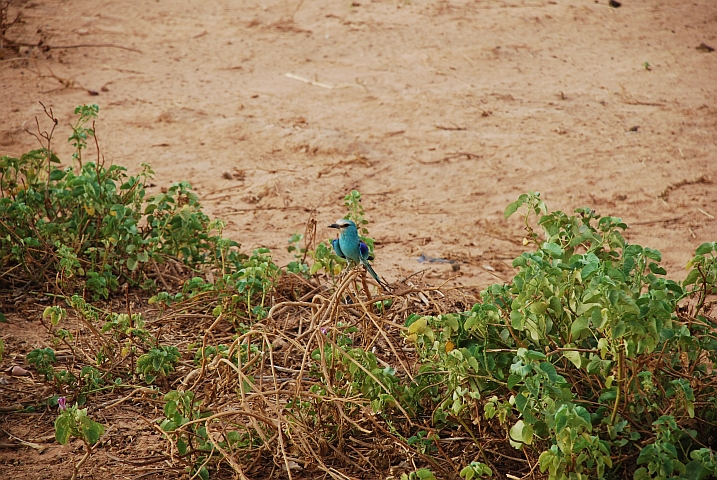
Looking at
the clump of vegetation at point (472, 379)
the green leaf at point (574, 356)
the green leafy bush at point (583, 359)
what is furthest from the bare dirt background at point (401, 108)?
the green leaf at point (574, 356)

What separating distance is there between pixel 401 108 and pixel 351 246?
147 inches

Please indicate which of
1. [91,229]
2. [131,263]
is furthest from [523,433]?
[91,229]

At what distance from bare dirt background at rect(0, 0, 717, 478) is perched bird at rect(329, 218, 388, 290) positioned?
1.04m

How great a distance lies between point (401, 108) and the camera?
697 cm

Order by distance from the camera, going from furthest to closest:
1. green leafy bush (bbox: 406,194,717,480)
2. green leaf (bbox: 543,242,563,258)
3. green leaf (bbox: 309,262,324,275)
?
green leaf (bbox: 309,262,324,275), green leaf (bbox: 543,242,563,258), green leafy bush (bbox: 406,194,717,480)

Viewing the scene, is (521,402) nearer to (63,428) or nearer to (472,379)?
(472,379)

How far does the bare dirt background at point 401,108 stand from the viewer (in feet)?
18.0

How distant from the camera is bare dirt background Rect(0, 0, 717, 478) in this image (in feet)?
18.0

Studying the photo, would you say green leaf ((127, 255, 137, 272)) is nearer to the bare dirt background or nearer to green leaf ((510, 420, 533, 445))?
the bare dirt background

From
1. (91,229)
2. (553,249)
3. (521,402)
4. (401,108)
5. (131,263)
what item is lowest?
(401,108)

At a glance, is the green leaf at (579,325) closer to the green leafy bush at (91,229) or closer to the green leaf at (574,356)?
the green leaf at (574,356)

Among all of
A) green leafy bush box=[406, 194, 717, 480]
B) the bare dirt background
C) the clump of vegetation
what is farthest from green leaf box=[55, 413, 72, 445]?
the bare dirt background

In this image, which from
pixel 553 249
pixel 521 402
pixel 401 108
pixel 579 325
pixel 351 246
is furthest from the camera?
pixel 401 108

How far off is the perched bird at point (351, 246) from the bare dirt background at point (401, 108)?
40.9 inches
